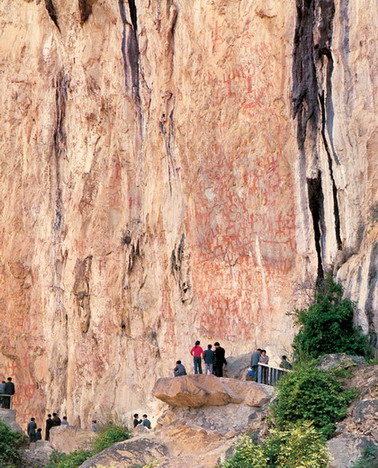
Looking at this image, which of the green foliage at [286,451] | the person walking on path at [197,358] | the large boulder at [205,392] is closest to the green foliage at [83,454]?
the person walking on path at [197,358]

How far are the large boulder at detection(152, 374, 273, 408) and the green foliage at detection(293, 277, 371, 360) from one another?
7.43 feet

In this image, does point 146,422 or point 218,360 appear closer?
point 218,360

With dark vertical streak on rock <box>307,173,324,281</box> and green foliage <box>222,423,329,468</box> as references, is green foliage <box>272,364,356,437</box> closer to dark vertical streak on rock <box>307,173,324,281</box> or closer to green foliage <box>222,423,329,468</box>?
green foliage <box>222,423,329,468</box>

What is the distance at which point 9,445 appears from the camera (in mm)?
22766

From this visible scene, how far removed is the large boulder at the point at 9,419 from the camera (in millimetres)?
24342

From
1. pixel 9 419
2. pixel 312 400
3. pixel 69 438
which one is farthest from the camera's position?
pixel 9 419

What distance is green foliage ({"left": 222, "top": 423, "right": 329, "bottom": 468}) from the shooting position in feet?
46.7

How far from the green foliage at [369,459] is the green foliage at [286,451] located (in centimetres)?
Result: 43

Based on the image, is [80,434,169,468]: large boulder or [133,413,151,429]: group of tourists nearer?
[80,434,169,468]: large boulder

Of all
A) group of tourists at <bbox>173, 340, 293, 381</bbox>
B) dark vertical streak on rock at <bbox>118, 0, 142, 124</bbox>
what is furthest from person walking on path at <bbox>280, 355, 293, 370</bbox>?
dark vertical streak on rock at <bbox>118, 0, 142, 124</bbox>

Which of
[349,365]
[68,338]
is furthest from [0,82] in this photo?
[349,365]

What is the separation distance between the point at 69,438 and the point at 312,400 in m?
10.2

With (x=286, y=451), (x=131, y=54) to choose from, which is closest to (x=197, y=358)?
(x=286, y=451)

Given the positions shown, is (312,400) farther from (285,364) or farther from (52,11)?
(52,11)
